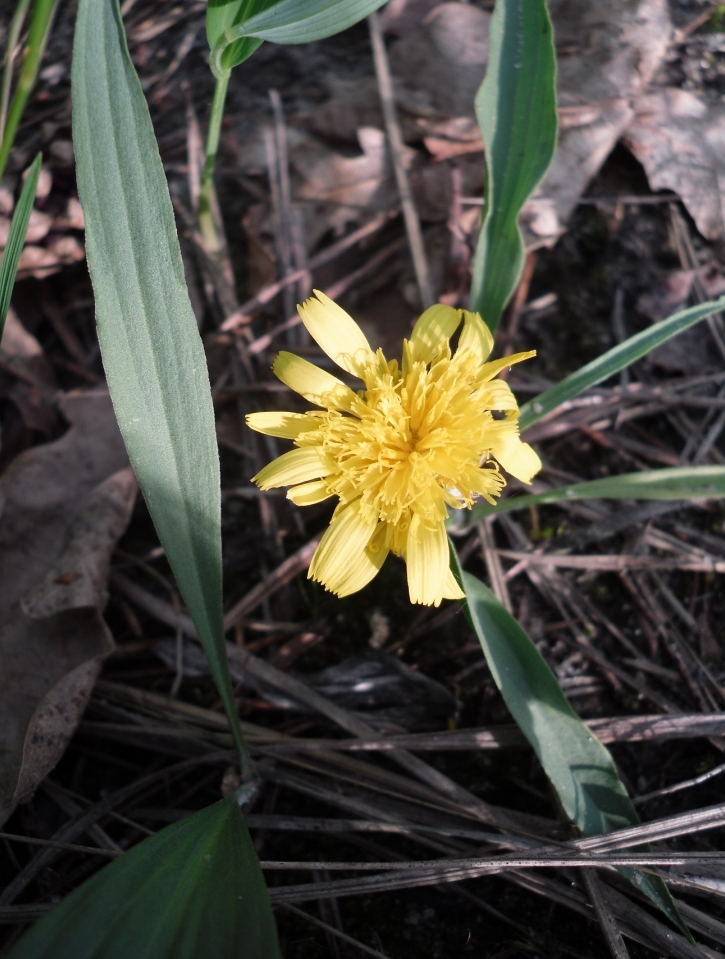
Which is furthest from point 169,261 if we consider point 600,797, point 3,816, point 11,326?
point 600,797

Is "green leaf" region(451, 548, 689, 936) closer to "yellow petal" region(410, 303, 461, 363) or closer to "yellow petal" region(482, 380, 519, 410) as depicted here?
"yellow petal" region(482, 380, 519, 410)

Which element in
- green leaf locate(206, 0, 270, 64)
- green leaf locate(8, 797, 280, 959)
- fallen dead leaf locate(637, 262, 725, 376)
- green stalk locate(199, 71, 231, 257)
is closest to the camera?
green leaf locate(8, 797, 280, 959)

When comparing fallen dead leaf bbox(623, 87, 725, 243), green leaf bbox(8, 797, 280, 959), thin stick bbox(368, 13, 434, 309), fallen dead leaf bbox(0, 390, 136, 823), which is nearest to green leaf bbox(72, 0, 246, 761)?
fallen dead leaf bbox(0, 390, 136, 823)

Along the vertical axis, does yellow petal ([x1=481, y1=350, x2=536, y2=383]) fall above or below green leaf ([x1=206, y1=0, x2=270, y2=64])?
below

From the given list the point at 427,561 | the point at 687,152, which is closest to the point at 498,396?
the point at 427,561

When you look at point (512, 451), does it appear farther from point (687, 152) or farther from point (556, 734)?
point (687, 152)

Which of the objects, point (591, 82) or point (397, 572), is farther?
point (591, 82)
